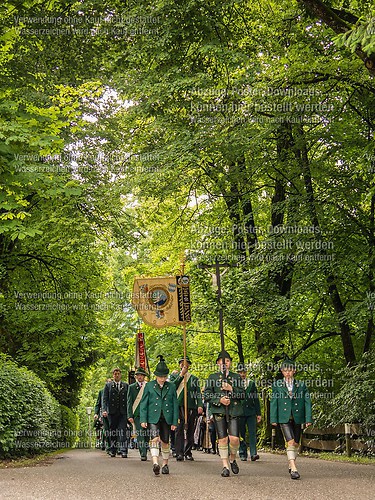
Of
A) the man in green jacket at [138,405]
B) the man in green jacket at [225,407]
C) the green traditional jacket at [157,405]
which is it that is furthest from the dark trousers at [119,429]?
the man in green jacket at [225,407]

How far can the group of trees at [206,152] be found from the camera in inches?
652

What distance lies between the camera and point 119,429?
2033cm

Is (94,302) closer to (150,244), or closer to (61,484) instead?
(150,244)

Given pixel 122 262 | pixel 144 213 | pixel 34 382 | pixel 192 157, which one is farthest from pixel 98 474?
pixel 122 262

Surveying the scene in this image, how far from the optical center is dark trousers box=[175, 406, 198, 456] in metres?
17.2

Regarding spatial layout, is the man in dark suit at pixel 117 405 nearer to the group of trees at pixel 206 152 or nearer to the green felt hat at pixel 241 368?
the green felt hat at pixel 241 368

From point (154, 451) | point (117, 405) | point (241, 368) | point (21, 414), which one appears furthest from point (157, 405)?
point (241, 368)

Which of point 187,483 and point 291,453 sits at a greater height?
point 291,453

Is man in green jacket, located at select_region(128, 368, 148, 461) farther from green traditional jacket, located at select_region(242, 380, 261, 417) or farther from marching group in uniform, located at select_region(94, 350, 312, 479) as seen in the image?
marching group in uniform, located at select_region(94, 350, 312, 479)

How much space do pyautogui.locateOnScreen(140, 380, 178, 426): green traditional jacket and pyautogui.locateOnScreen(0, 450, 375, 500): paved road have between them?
0.92 meters

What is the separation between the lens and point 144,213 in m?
27.1

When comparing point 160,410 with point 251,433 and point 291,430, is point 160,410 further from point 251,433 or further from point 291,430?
point 251,433

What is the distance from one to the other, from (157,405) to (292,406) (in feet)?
7.74

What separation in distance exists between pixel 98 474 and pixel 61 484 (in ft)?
6.38
